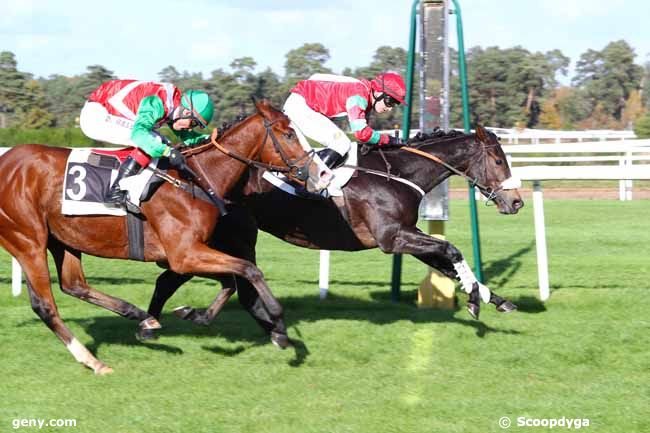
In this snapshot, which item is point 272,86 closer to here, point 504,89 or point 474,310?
point 504,89

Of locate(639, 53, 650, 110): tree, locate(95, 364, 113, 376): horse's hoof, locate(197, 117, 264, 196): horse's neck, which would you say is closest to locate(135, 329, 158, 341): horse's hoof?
locate(95, 364, 113, 376): horse's hoof

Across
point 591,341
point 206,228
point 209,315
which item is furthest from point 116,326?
point 591,341

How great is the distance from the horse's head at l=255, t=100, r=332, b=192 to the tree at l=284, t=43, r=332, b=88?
36.1 metres

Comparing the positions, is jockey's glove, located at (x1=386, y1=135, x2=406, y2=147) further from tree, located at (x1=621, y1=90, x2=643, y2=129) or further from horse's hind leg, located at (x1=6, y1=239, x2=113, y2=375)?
tree, located at (x1=621, y1=90, x2=643, y2=129)

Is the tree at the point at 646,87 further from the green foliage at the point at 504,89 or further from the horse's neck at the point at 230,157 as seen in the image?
the horse's neck at the point at 230,157

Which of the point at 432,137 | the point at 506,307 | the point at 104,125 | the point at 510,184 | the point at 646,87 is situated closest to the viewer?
the point at 104,125

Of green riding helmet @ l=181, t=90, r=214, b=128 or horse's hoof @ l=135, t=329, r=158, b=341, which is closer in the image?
green riding helmet @ l=181, t=90, r=214, b=128

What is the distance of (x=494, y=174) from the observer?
6.64m

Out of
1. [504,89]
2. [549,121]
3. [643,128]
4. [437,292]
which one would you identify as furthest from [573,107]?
[437,292]

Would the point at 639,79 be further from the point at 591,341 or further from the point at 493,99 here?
the point at 591,341

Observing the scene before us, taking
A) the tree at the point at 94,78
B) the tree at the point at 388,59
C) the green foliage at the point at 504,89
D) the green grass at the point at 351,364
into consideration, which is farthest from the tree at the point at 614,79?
the green grass at the point at 351,364

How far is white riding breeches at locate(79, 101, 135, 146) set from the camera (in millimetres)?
6059

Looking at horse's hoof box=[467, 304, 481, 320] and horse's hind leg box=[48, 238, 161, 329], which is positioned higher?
horse's hind leg box=[48, 238, 161, 329]

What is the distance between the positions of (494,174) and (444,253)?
79 cm
